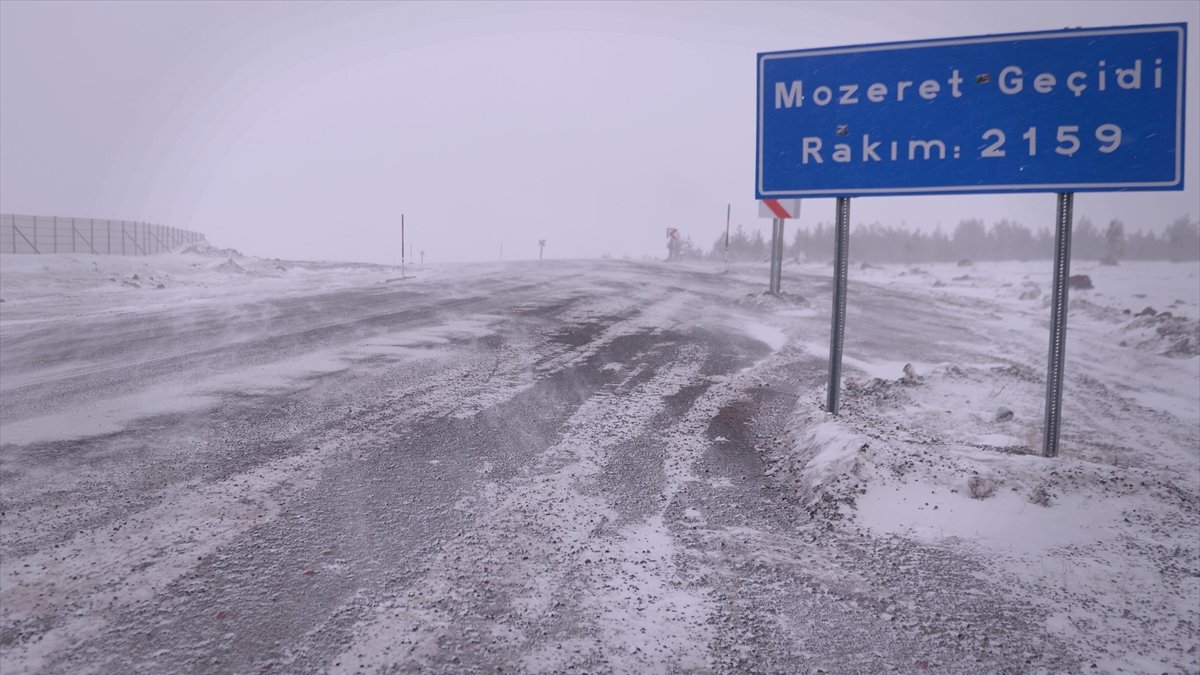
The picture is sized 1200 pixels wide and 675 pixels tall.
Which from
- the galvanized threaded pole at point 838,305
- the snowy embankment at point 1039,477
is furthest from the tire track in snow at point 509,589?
the galvanized threaded pole at point 838,305

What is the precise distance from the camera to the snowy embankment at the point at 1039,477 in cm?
326

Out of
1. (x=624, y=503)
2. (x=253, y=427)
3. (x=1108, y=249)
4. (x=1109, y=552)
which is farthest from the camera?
(x=1108, y=249)

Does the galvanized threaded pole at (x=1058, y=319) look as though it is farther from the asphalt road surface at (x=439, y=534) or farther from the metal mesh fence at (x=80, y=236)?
the metal mesh fence at (x=80, y=236)

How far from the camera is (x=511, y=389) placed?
701 cm

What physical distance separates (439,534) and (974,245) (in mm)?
47554

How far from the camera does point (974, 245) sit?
1688 inches

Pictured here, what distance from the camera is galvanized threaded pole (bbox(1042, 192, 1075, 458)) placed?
17.0ft

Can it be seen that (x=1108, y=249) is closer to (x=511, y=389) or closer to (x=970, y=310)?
(x=970, y=310)

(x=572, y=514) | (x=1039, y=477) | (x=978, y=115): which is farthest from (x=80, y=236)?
(x=1039, y=477)

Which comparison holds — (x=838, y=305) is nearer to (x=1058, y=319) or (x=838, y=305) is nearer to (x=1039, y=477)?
(x=1058, y=319)

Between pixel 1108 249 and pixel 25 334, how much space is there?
124 ft

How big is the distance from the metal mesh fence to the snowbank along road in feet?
133

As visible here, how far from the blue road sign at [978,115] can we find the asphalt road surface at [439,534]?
8.30ft

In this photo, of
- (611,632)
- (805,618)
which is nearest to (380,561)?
(611,632)
